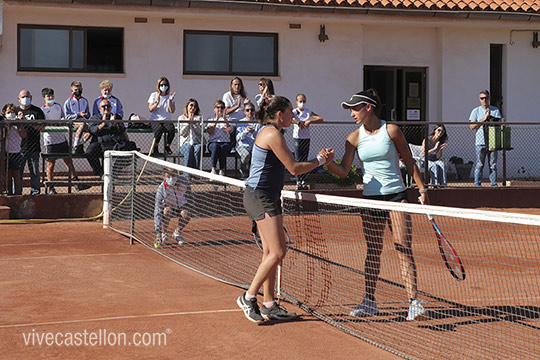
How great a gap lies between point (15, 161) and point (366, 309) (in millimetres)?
8920

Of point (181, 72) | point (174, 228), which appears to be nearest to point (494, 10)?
point (181, 72)

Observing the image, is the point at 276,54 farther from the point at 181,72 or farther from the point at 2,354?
the point at 2,354

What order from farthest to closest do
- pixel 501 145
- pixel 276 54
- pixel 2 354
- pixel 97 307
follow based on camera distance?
pixel 276 54, pixel 501 145, pixel 97 307, pixel 2 354

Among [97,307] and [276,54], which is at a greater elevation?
[276,54]

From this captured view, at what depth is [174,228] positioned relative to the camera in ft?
41.4

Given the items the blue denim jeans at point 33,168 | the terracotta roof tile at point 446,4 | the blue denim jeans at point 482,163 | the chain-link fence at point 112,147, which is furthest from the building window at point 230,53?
the blue denim jeans at point 33,168

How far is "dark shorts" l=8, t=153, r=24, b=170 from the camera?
47.9ft

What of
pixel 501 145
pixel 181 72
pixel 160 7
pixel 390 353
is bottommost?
pixel 390 353

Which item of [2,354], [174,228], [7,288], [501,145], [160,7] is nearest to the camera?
[2,354]

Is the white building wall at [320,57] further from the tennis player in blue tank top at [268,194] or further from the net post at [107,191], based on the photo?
the tennis player in blue tank top at [268,194]

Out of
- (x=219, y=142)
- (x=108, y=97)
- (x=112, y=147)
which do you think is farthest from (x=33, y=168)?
(x=219, y=142)

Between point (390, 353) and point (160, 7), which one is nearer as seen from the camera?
point (390, 353)

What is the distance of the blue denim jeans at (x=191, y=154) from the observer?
15375mm

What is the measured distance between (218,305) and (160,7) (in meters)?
12.4
